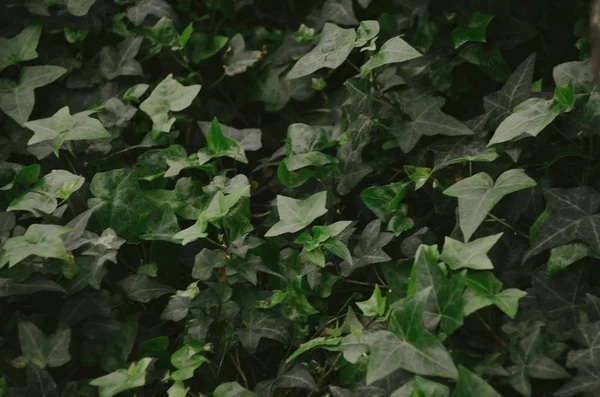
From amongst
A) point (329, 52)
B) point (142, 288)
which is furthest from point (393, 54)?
point (142, 288)

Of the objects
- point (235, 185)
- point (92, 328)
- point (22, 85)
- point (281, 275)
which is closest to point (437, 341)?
point (281, 275)

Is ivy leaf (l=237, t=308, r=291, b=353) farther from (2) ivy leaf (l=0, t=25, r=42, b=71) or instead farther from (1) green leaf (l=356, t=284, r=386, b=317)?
(2) ivy leaf (l=0, t=25, r=42, b=71)

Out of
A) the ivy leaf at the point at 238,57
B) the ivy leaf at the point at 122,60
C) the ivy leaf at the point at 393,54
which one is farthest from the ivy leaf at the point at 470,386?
the ivy leaf at the point at 122,60

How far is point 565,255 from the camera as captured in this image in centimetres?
175

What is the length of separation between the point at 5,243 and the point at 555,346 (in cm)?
144

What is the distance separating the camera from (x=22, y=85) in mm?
2387

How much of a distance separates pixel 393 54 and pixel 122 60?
105cm

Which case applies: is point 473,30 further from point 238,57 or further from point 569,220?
point 238,57

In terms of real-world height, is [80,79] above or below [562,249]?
above

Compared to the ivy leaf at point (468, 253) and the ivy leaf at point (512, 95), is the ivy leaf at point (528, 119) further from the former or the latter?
the ivy leaf at point (468, 253)

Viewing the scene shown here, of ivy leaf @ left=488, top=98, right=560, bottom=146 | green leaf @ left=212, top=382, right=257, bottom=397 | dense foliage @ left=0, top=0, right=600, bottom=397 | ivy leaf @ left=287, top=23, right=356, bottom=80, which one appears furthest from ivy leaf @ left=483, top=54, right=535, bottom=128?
green leaf @ left=212, top=382, right=257, bottom=397

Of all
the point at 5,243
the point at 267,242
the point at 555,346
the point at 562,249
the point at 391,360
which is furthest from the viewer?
the point at 267,242

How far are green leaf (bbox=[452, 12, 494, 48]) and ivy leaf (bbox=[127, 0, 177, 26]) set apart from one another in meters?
1.01

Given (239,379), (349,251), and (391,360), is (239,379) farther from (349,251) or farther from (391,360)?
(391,360)
